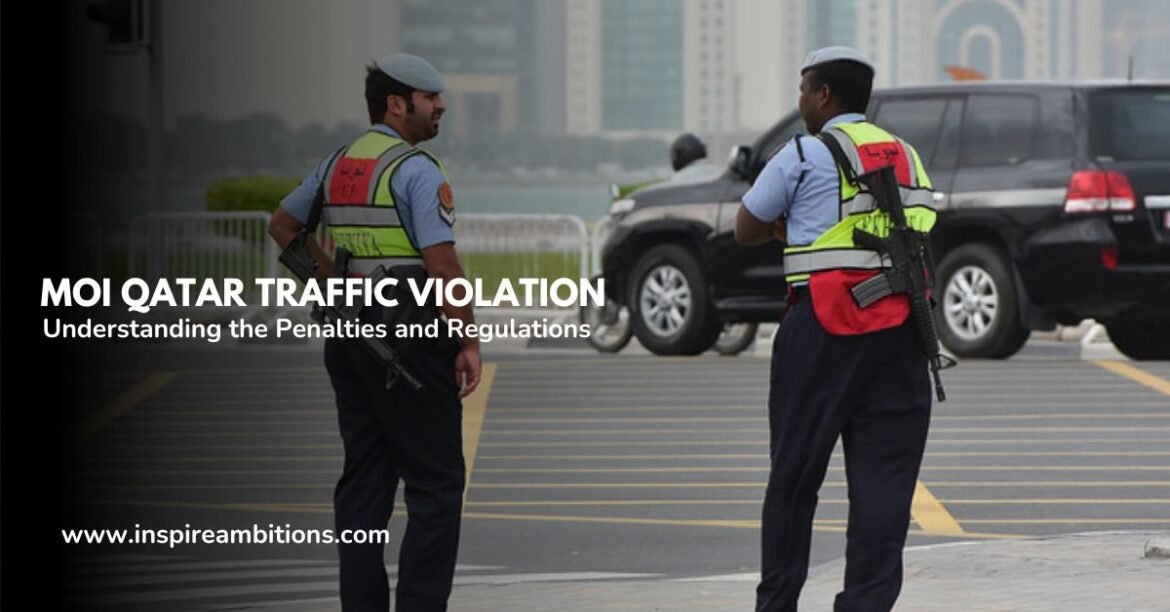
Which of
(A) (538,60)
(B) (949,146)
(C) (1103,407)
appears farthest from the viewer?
(A) (538,60)

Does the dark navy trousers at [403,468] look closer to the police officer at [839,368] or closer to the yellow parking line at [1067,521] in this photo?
the police officer at [839,368]

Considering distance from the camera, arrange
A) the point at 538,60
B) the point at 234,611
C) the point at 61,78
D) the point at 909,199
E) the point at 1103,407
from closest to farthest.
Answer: the point at 61,78
the point at 909,199
the point at 234,611
the point at 1103,407
the point at 538,60

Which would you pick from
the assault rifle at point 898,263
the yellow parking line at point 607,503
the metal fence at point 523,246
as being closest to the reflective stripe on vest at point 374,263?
the assault rifle at point 898,263

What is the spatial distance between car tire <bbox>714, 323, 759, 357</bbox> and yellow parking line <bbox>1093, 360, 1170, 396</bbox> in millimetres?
2512

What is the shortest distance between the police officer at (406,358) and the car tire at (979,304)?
11.2 m

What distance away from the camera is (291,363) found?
21.2 meters

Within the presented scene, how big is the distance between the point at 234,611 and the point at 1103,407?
8524 millimetres

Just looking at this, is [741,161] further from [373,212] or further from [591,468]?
[373,212]

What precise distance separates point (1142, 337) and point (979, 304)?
178cm

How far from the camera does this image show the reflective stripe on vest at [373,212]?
7469mm

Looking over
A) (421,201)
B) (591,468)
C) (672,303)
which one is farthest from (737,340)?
(421,201)

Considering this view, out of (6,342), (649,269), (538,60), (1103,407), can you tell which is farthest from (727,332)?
(538,60)

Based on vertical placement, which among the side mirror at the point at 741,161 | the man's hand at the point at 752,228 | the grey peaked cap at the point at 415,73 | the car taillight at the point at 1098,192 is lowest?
the car taillight at the point at 1098,192

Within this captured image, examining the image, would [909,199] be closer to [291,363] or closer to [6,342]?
[6,342]
